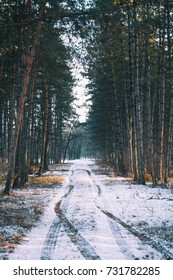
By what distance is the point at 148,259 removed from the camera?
5.89 metres

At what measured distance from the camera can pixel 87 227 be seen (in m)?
8.40

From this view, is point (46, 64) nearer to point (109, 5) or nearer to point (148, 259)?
point (109, 5)

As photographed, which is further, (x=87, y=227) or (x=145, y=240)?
(x=87, y=227)

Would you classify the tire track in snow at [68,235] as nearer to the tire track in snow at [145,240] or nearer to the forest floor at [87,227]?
the forest floor at [87,227]

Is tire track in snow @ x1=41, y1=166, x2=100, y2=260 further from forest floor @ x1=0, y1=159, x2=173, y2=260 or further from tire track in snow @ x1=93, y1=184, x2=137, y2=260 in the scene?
tire track in snow @ x1=93, y1=184, x2=137, y2=260

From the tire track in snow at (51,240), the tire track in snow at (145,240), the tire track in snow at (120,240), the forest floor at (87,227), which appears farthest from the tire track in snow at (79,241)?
the tire track in snow at (145,240)

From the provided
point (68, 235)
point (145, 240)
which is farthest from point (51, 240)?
point (145, 240)

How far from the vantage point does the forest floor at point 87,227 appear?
248 inches

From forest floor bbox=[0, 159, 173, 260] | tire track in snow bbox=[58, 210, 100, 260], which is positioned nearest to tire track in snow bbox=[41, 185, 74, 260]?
forest floor bbox=[0, 159, 173, 260]

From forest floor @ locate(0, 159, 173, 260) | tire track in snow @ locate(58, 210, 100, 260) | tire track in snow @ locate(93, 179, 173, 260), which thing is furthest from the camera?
forest floor @ locate(0, 159, 173, 260)

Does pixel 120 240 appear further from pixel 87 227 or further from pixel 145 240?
pixel 87 227

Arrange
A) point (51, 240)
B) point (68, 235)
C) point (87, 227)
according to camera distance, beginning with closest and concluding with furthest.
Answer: point (51, 240)
point (68, 235)
point (87, 227)

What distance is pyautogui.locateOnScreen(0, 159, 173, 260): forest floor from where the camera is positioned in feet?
20.7
